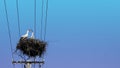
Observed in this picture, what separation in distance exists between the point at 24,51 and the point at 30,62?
0.68 meters

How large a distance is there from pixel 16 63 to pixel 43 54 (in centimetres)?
141

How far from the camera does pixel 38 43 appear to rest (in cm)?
3631

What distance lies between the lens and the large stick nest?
36.2 m

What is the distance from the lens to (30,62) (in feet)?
120

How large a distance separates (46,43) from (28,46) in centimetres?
92

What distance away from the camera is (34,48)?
1432 inches

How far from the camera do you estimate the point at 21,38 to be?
36.5 m

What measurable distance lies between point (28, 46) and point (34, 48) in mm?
345

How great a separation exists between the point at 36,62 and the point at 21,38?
52.8 inches

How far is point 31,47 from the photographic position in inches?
1426

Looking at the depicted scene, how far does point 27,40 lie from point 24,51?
0.53 meters

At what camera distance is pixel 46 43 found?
36.6 meters

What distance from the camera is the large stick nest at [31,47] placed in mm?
36250

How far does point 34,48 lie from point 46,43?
63 centimetres
